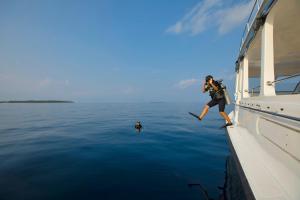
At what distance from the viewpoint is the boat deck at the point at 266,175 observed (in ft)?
8.23

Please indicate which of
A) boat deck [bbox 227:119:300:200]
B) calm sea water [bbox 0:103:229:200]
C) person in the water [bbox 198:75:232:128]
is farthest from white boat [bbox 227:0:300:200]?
person in the water [bbox 198:75:232:128]

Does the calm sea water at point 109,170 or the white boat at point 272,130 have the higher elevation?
the white boat at point 272,130

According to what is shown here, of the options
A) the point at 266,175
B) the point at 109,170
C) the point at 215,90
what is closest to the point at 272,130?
the point at 266,175

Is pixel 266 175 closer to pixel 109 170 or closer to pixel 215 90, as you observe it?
pixel 109 170

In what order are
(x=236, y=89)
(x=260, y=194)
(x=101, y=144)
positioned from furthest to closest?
(x=236, y=89) → (x=101, y=144) → (x=260, y=194)

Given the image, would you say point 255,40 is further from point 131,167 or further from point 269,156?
point 131,167

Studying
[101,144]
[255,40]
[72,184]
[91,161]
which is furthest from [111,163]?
[255,40]

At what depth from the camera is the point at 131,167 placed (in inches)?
243

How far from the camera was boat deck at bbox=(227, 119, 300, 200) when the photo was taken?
2.51m

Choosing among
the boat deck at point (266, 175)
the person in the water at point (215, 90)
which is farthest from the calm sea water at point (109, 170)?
the person in the water at point (215, 90)

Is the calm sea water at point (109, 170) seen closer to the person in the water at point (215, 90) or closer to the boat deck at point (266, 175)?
the boat deck at point (266, 175)

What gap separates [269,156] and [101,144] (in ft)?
24.4

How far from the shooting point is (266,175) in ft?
10.1

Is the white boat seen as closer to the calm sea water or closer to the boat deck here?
the boat deck
